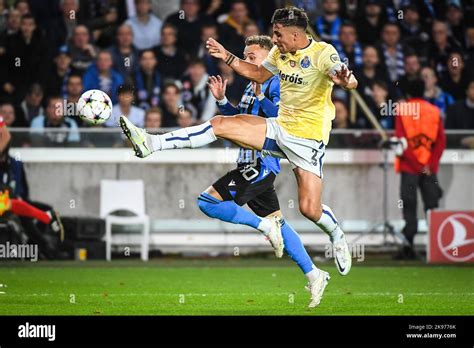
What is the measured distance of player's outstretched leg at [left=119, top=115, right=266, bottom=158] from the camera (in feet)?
34.4

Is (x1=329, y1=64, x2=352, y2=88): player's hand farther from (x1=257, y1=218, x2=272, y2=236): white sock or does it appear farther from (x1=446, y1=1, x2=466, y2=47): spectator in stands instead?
(x1=446, y1=1, x2=466, y2=47): spectator in stands

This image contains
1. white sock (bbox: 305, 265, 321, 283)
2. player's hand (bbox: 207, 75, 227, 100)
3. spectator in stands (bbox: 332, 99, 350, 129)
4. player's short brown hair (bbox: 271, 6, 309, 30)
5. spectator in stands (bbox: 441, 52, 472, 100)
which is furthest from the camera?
spectator in stands (bbox: 441, 52, 472, 100)

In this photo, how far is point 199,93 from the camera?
18.1m

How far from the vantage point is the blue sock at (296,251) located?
454 inches

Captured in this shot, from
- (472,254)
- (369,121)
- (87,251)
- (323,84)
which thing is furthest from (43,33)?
(323,84)

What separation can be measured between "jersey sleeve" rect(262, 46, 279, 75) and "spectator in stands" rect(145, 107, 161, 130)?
6.30m

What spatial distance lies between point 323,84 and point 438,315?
2.32 meters

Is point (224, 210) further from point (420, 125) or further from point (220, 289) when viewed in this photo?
point (420, 125)

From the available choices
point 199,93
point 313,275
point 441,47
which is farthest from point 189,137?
point 441,47

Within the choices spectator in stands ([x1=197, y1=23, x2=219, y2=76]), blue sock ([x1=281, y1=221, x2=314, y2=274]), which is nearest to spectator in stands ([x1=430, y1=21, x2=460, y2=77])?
spectator in stands ([x1=197, y1=23, x2=219, y2=76])

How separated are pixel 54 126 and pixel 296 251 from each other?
6959 mm

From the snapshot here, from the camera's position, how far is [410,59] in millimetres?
18234

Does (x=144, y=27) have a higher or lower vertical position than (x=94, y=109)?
higher

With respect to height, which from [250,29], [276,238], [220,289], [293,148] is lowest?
[220,289]
